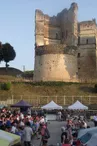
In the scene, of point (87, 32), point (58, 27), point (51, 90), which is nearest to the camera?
point (51, 90)

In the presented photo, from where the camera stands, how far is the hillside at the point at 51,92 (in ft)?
171

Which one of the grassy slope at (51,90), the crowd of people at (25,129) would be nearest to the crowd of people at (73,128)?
the crowd of people at (25,129)

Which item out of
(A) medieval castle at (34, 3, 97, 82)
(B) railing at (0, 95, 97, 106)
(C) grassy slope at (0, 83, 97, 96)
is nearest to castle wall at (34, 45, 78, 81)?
(A) medieval castle at (34, 3, 97, 82)

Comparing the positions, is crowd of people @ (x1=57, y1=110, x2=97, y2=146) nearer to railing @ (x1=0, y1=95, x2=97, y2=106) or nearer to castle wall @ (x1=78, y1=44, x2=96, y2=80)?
railing @ (x1=0, y1=95, x2=97, y2=106)

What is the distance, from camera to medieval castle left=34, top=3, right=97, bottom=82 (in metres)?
68.2

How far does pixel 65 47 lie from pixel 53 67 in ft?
15.5

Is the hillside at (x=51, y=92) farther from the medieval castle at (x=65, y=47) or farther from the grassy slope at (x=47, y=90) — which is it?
the medieval castle at (x=65, y=47)

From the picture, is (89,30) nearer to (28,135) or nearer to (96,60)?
(96,60)

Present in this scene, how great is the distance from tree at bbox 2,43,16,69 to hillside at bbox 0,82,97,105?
78.0ft

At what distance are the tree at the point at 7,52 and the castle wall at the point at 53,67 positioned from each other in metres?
15.2

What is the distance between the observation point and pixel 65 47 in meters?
69.9

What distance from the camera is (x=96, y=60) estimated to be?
7350 centimetres

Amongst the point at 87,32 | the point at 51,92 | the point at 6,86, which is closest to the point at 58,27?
the point at 87,32

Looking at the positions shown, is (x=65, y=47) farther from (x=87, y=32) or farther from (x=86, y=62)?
(x=87, y=32)
